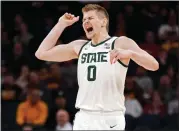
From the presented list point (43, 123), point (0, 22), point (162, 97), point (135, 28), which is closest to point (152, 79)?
point (162, 97)

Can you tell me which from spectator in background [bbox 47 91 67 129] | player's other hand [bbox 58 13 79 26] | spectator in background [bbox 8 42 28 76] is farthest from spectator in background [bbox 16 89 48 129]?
player's other hand [bbox 58 13 79 26]

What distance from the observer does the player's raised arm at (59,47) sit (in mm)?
6207

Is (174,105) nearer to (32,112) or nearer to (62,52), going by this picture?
(32,112)

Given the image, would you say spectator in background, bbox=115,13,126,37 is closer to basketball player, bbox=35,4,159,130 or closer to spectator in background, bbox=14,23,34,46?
spectator in background, bbox=14,23,34,46

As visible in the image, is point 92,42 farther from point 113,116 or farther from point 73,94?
point 73,94

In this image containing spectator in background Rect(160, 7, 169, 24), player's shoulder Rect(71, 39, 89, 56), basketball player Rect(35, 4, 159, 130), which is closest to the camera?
basketball player Rect(35, 4, 159, 130)

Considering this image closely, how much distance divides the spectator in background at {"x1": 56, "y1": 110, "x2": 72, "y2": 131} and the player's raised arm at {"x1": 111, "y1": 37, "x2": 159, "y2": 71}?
15.2 feet

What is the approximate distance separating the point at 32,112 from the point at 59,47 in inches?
192

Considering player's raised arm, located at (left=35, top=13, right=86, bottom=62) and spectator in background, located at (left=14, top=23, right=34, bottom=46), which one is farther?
spectator in background, located at (left=14, top=23, right=34, bottom=46)

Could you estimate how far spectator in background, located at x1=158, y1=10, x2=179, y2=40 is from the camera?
46.1 feet

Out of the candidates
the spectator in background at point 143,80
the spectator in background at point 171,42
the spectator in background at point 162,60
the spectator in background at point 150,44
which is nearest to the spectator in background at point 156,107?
the spectator in background at point 143,80

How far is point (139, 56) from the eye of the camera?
18.3ft

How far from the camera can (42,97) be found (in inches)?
447

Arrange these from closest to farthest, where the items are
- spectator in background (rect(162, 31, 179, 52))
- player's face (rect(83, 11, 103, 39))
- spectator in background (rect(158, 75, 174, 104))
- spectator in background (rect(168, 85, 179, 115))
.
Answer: player's face (rect(83, 11, 103, 39)) < spectator in background (rect(168, 85, 179, 115)) < spectator in background (rect(158, 75, 174, 104)) < spectator in background (rect(162, 31, 179, 52))
